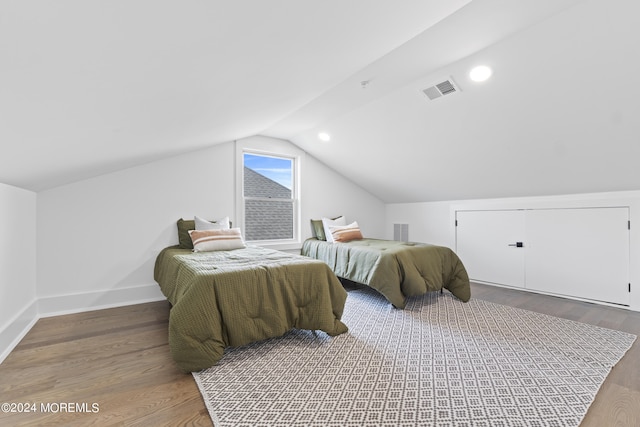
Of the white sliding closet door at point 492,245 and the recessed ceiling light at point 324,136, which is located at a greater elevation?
the recessed ceiling light at point 324,136

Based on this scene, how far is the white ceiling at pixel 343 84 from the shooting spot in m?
0.96

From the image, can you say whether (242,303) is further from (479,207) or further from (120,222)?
(479,207)

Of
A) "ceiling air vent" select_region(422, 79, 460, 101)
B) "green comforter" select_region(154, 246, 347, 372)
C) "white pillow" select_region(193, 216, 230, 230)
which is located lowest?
"green comforter" select_region(154, 246, 347, 372)

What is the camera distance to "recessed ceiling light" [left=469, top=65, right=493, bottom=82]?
94.2 inches

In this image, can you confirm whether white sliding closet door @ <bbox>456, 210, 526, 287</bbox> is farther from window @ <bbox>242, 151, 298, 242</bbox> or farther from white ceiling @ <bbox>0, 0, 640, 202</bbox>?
window @ <bbox>242, 151, 298, 242</bbox>

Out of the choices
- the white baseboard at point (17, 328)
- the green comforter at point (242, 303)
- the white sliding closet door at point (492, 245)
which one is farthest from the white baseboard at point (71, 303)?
the white sliding closet door at point (492, 245)

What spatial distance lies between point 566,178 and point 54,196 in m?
5.31

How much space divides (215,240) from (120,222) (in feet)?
3.55

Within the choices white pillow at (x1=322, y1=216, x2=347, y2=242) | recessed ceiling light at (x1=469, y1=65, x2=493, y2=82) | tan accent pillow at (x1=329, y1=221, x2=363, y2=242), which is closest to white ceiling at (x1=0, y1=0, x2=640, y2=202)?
recessed ceiling light at (x1=469, y1=65, x2=493, y2=82)

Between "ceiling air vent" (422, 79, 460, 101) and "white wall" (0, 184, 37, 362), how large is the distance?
3460mm

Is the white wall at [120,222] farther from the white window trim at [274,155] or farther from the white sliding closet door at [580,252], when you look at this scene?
the white sliding closet door at [580,252]

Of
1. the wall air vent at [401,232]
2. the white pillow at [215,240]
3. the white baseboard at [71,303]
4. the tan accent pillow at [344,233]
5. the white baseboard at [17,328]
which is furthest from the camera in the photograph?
the wall air vent at [401,232]

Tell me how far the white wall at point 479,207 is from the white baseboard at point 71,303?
399 cm

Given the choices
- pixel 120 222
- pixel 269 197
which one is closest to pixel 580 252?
pixel 269 197
